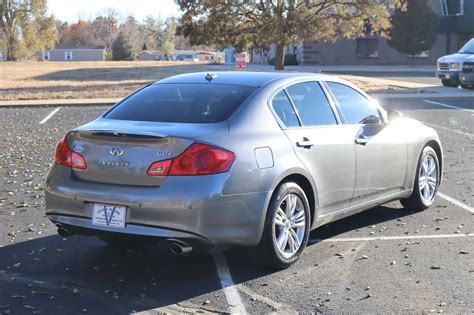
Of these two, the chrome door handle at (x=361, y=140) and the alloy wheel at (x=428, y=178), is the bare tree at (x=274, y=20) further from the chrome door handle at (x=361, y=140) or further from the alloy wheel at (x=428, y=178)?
the chrome door handle at (x=361, y=140)

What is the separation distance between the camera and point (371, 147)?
612cm

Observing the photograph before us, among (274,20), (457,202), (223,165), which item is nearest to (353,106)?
(457,202)

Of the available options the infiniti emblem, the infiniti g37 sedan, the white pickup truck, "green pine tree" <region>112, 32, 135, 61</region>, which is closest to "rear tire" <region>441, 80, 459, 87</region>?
the white pickup truck

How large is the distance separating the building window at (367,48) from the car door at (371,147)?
50.1m

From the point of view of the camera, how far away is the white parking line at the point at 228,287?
170 inches

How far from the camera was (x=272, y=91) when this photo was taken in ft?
17.7

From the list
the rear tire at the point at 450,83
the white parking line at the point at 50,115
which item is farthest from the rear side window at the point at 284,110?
the rear tire at the point at 450,83

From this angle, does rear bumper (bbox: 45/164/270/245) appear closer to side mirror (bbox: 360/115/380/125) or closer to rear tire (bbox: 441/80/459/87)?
side mirror (bbox: 360/115/380/125)

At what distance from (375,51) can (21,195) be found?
1992 inches

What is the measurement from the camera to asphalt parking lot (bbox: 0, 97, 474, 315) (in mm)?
4383

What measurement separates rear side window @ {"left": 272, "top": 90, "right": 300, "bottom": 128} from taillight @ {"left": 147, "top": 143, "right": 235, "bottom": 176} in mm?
948

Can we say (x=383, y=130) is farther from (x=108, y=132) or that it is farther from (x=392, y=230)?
(x=108, y=132)

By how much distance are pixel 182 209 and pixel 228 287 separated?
715 mm

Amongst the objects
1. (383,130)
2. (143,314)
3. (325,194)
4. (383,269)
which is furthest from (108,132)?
(383,130)
